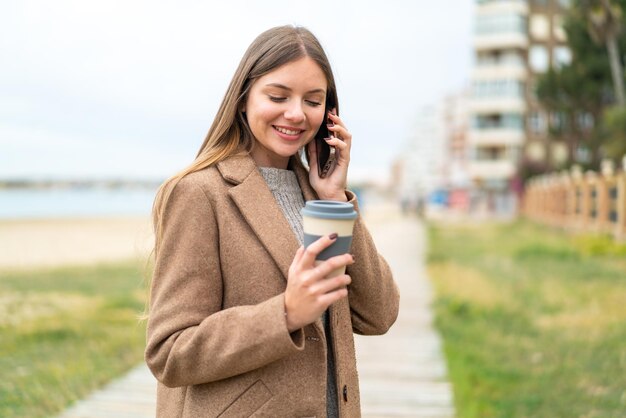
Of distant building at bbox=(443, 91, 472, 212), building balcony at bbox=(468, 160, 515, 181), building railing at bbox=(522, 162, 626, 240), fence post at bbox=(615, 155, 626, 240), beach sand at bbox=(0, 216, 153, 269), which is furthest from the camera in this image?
distant building at bbox=(443, 91, 472, 212)

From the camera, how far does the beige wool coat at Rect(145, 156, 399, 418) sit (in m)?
1.40

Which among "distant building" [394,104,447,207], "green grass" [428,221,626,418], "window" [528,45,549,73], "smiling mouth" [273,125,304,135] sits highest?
"window" [528,45,549,73]

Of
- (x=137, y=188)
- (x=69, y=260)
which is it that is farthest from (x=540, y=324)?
(x=137, y=188)

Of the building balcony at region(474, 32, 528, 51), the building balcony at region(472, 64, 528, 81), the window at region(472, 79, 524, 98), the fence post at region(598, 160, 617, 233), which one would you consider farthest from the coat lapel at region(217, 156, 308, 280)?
the building balcony at region(474, 32, 528, 51)

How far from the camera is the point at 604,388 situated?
478cm

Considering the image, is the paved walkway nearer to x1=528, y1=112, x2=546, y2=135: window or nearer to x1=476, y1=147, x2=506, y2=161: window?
x1=476, y1=147, x2=506, y2=161: window

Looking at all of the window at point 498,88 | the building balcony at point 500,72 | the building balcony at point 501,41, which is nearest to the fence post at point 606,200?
the window at point 498,88

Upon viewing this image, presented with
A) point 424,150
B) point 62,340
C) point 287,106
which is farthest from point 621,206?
point 424,150

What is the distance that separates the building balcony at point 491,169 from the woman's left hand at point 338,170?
4525 centimetres

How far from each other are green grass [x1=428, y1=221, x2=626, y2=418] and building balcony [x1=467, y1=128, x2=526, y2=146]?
114ft

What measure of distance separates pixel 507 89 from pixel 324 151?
46.2m

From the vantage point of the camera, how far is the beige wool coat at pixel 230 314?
1396 mm

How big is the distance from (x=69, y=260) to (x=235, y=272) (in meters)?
15.7

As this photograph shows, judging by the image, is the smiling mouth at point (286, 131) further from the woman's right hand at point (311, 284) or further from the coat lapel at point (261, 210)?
the woman's right hand at point (311, 284)
